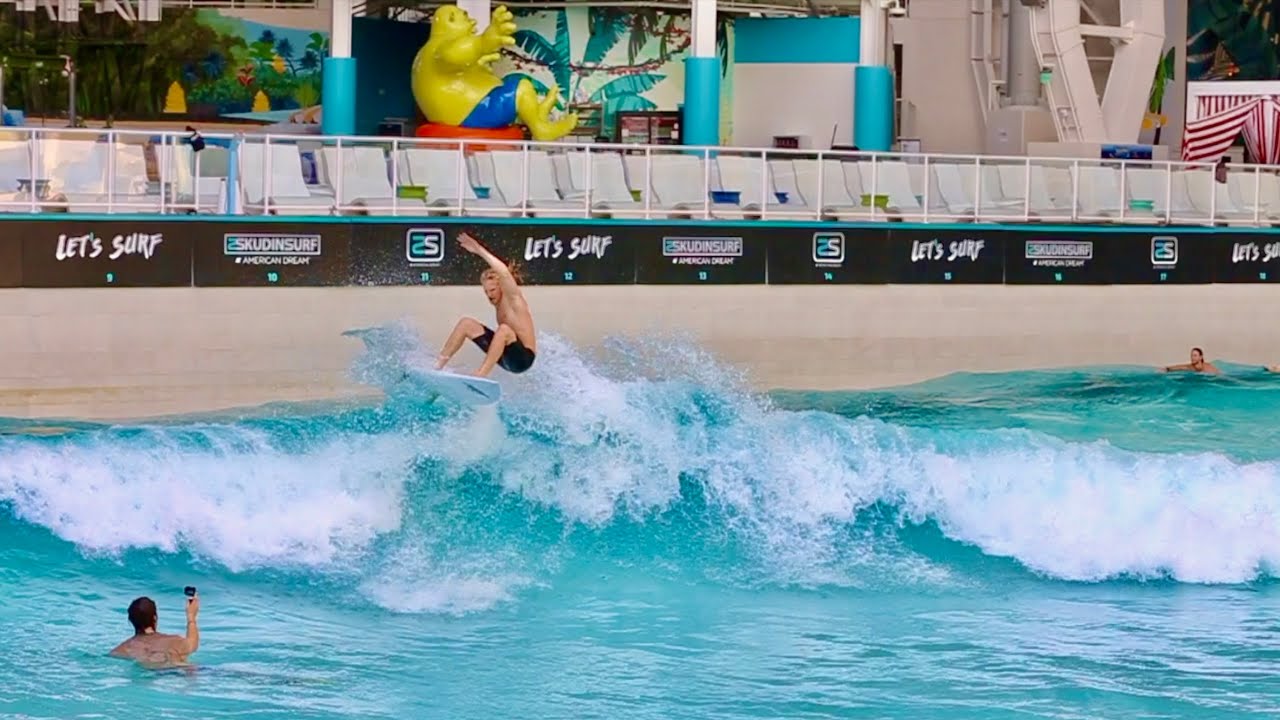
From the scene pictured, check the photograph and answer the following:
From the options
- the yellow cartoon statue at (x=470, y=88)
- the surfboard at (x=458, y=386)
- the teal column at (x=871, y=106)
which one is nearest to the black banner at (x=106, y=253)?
the surfboard at (x=458, y=386)

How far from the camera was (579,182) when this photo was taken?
25.6 m

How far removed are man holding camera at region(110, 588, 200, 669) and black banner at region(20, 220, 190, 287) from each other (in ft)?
34.3

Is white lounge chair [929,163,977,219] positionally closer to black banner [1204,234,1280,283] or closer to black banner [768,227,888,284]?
black banner [768,227,888,284]

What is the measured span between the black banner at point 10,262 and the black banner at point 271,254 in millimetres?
1851

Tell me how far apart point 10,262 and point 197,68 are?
821 inches

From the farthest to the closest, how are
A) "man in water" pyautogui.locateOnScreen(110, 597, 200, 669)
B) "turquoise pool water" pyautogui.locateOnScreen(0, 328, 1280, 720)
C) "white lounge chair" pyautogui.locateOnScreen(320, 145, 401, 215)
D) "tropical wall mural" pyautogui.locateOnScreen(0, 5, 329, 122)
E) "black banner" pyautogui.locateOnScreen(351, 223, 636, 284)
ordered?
"tropical wall mural" pyautogui.locateOnScreen(0, 5, 329, 122) → "black banner" pyautogui.locateOnScreen(351, 223, 636, 284) → "white lounge chair" pyautogui.locateOnScreen(320, 145, 401, 215) → "turquoise pool water" pyautogui.locateOnScreen(0, 328, 1280, 720) → "man in water" pyautogui.locateOnScreen(110, 597, 200, 669)

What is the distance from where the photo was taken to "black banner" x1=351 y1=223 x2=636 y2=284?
24391 millimetres

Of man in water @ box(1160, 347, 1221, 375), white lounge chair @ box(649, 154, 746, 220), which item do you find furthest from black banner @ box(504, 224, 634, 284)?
man in water @ box(1160, 347, 1221, 375)

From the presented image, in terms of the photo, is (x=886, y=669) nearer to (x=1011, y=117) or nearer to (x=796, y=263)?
(x=796, y=263)

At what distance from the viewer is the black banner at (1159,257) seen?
2916 centimetres

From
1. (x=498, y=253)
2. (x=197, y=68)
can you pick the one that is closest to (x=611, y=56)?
(x=197, y=68)

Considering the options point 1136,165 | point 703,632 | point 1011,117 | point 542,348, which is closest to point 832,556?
point 703,632

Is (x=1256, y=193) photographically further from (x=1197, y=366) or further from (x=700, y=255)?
(x=700, y=255)

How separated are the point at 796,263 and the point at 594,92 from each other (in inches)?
430
